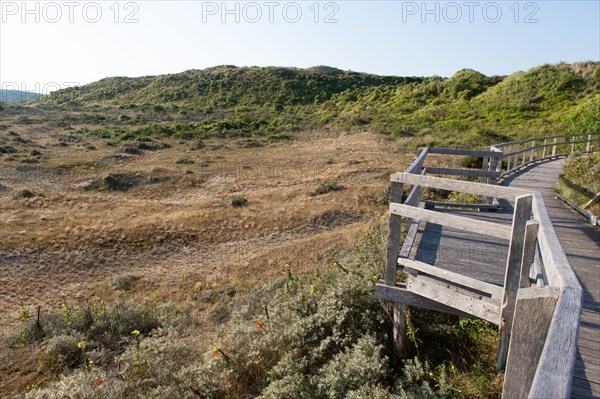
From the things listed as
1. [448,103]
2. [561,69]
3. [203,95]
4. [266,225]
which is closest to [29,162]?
[266,225]

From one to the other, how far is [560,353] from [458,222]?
2.43 meters

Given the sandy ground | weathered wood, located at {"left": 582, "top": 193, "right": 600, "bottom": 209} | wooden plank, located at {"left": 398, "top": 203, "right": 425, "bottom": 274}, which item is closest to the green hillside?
the sandy ground

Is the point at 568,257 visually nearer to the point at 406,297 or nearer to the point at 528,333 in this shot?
the point at 406,297

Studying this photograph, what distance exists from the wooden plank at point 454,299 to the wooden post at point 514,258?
0.29 meters

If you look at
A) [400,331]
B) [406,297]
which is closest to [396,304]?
[406,297]

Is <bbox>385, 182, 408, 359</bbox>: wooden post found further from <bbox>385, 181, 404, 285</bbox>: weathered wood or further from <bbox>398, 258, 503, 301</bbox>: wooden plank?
<bbox>398, 258, 503, 301</bbox>: wooden plank

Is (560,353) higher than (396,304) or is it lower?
higher

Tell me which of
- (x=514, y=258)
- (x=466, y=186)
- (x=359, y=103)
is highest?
(x=359, y=103)

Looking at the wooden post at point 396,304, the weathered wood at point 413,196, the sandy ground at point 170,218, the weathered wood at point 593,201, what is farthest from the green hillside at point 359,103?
the wooden post at point 396,304

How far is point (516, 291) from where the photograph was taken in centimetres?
361

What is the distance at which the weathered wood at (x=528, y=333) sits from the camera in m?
1.94

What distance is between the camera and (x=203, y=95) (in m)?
63.6

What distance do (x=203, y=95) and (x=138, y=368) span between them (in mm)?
62577

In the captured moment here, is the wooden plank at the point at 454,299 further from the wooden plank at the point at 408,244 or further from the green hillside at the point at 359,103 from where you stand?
the green hillside at the point at 359,103
